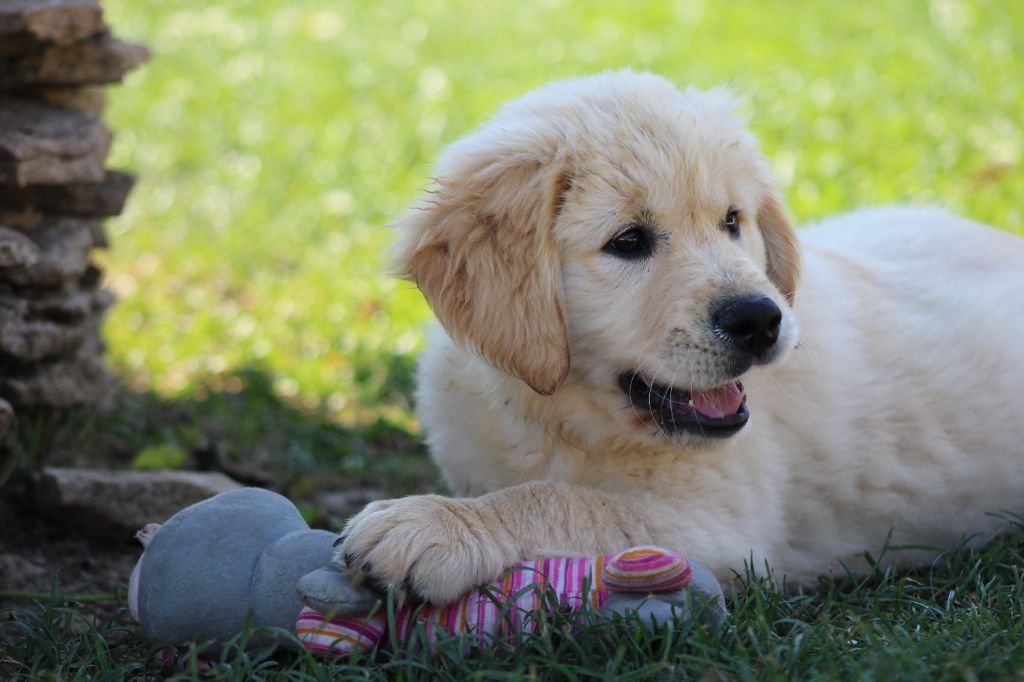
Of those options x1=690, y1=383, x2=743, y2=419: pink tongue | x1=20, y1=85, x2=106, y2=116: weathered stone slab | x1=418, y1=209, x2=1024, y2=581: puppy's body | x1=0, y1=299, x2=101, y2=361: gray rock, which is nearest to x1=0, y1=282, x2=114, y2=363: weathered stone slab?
x1=0, y1=299, x2=101, y2=361: gray rock

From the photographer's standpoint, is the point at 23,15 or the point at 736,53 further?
the point at 736,53

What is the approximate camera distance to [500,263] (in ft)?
9.46

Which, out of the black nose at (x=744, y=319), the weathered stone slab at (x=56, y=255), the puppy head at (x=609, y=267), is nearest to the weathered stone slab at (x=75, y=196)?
the weathered stone slab at (x=56, y=255)

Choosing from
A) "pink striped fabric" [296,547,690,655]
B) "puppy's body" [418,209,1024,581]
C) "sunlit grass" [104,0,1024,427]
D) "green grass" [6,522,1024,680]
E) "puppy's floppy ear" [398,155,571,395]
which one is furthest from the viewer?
"sunlit grass" [104,0,1024,427]

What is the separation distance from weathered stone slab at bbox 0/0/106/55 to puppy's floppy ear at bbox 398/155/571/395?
159 centimetres

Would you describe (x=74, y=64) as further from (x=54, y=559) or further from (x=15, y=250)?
(x=54, y=559)

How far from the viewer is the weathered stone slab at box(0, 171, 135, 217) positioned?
3922mm

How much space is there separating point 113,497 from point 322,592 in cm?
140

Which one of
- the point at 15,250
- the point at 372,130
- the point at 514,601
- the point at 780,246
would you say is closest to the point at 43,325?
the point at 15,250

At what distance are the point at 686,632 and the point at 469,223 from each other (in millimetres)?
1136

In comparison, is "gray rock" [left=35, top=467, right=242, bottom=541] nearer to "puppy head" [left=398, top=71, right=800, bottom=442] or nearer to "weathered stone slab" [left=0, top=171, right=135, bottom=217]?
"weathered stone slab" [left=0, top=171, right=135, bottom=217]

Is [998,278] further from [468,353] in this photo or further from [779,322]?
[468,353]

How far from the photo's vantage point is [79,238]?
4094mm

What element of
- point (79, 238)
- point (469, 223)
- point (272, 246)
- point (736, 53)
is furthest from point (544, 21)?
point (469, 223)
